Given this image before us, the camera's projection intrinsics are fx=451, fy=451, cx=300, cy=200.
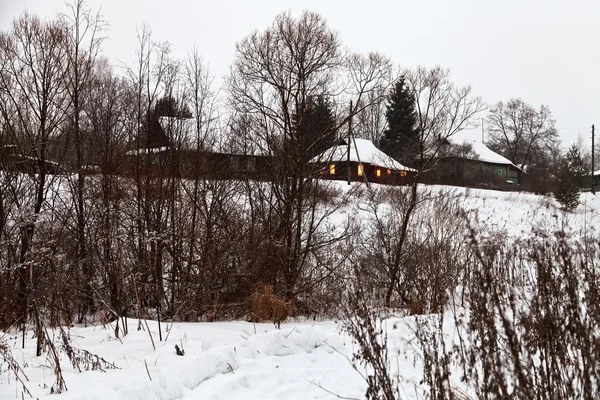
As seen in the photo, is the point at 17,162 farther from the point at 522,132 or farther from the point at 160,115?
the point at 522,132

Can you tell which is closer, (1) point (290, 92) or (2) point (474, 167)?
(1) point (290, 92)

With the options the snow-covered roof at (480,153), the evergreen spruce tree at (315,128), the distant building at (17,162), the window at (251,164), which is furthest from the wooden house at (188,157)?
the snow-covered roof at (480,153)

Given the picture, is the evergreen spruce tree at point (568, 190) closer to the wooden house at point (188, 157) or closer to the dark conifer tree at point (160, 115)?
the wooden house at point (188, 157)

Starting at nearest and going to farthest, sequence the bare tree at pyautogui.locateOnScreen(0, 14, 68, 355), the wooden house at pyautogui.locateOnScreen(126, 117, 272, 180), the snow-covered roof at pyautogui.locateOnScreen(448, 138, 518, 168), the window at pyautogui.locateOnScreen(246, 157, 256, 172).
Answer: the bare tree at pyautogui.locateOnScreen(0, 14, 68, 355)
the wooden house at pyautogui.locateOnScreen(126, 117, 272, 180)
the window at pyautogui.locateOnScreen(246, 157, 256, 172)
the snow-covered roof at pyautogui.locateOnScreen(448, 138, 518, 168)

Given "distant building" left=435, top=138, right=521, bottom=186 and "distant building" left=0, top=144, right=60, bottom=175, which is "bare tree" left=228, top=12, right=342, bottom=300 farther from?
"distant building" left=435, top=138, right=521, bottom=186

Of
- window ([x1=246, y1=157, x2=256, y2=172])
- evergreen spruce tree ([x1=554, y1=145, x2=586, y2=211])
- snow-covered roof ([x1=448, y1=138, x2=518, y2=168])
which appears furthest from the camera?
snow-covered roof ([x1=448, y1=138, x2=518, y2=168])

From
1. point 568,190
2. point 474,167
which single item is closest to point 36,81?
point 568,190

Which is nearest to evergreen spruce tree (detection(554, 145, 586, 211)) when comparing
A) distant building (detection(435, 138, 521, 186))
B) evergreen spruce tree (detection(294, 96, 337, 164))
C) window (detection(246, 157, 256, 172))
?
distant building (detection(435, 138, 521, 186))

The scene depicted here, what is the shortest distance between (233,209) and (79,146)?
4544 millimetres

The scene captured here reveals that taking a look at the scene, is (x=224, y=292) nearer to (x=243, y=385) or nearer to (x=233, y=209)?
(x=233, y=209)

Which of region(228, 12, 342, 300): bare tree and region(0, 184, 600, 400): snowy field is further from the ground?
region(228, 12, 342, 300): bare tree

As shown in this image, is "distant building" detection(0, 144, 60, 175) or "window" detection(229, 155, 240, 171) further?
"window" detection(229, 155, 240, 171)

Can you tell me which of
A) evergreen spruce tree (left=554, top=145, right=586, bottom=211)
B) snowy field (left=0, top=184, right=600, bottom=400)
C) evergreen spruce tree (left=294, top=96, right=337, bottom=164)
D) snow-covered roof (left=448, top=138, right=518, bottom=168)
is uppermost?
snow-covered roof (left=448, top=138, right=518, bottom=168)

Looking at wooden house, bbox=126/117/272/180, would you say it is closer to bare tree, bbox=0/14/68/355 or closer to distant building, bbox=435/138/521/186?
bare tree, bbox=0/14/68/355
